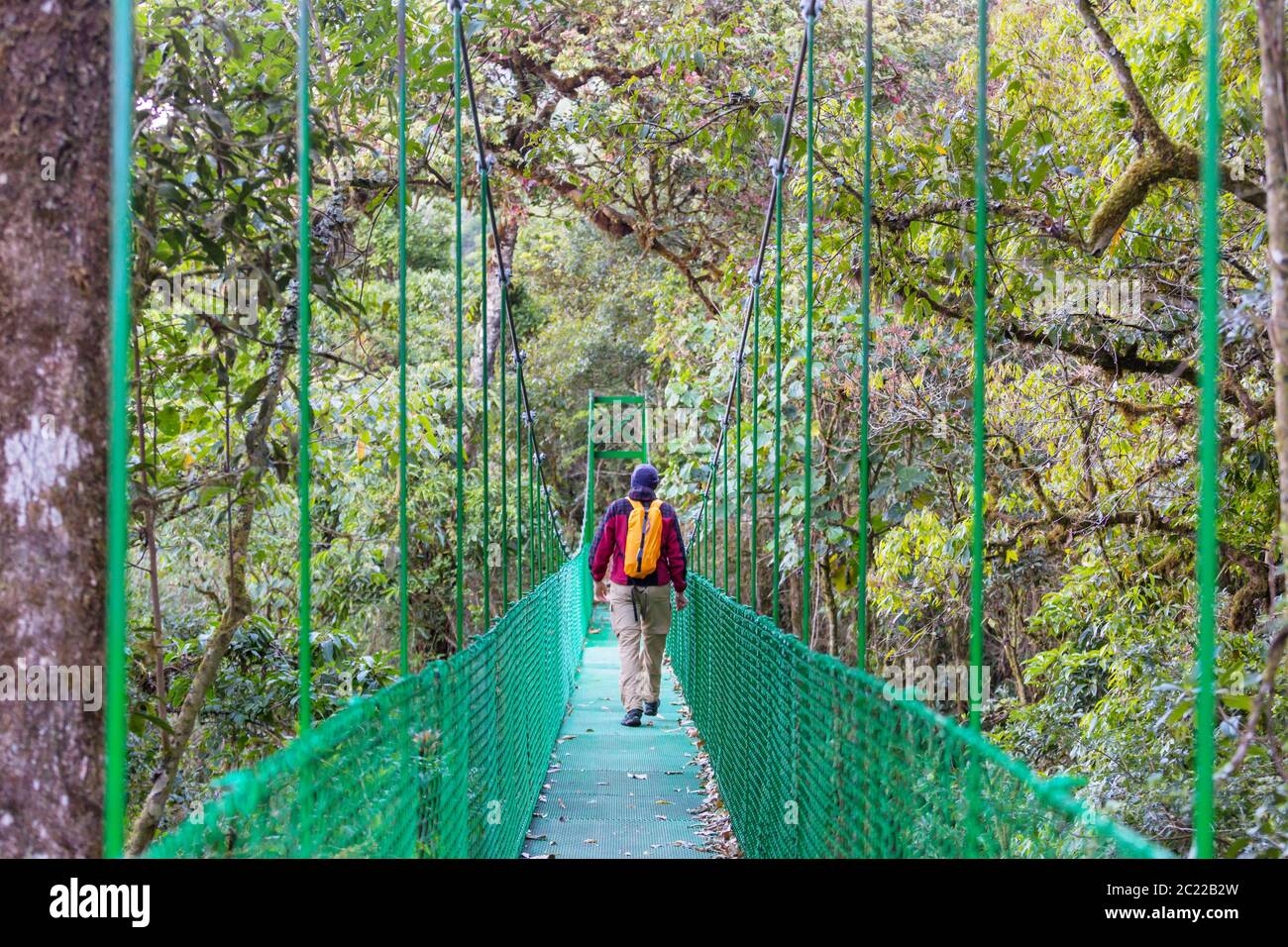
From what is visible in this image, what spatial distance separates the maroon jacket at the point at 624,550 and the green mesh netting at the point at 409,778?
0.81 metres

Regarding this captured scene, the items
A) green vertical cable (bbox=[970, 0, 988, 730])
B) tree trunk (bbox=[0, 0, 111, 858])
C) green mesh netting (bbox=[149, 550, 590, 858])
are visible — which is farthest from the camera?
green vertical cable (bbox=[970, 0, 988, 730])

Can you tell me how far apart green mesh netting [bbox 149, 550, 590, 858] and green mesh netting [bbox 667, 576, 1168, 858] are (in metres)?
0.61

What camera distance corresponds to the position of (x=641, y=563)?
4539mm

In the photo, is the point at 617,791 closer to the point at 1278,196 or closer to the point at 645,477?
the point at 645,477

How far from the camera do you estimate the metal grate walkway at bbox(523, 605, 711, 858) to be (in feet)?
11.0

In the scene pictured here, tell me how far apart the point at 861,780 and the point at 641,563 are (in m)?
2.74

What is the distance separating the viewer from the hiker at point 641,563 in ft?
14.9

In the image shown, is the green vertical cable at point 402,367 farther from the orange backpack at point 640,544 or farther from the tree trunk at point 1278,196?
the orange backpack at point 640,544

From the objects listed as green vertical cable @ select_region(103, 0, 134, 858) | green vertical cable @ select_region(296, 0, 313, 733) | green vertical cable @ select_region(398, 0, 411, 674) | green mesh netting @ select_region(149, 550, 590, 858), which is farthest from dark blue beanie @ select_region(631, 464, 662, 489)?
green vertical cable @ select_region(103, 0, 134, 858)

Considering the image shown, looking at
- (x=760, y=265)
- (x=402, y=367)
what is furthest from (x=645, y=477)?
(x=402, y=367)

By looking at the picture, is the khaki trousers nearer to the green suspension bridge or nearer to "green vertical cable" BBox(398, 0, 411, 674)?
the green suspension bridge

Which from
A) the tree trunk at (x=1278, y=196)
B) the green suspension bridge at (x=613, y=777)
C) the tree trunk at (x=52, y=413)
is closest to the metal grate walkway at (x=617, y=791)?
the green suspension bridge at (x=613, y=777)
